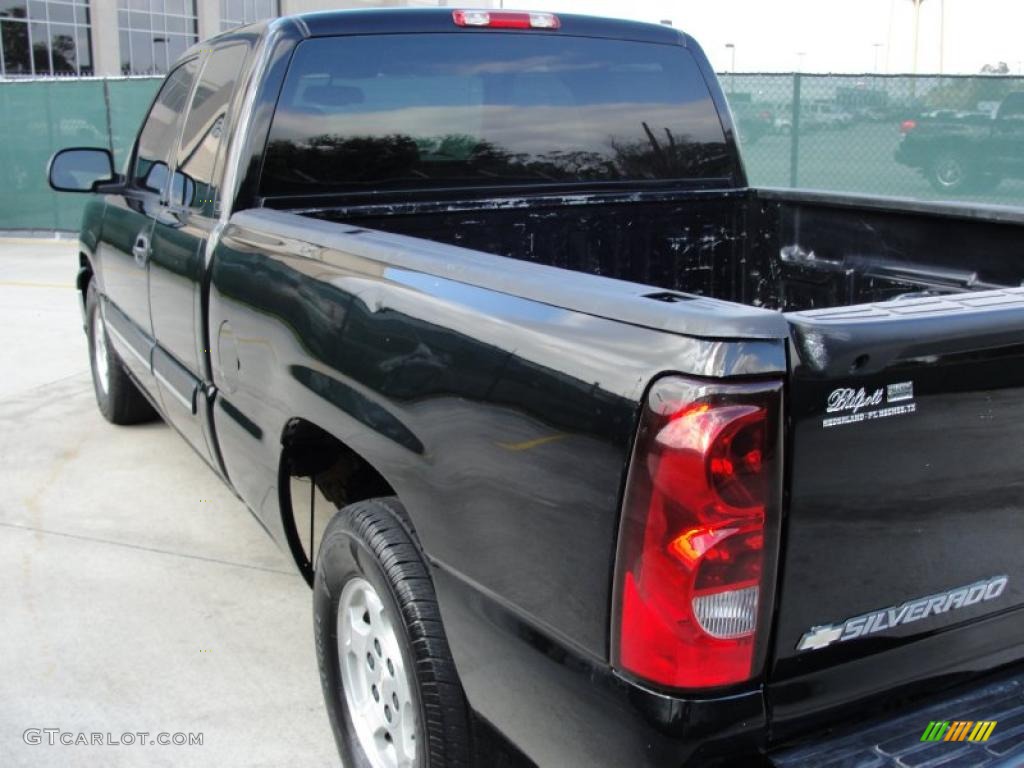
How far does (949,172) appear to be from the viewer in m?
11.4

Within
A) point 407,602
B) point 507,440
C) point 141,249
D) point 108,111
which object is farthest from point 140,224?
point 108,111

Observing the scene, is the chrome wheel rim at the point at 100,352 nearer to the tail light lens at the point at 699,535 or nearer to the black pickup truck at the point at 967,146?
the tail light lens at the point at 699,535

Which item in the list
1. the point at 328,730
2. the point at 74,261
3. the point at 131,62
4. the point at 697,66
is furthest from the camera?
the point at 131,62

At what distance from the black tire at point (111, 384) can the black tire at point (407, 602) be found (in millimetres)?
3422

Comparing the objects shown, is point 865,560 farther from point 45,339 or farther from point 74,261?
point 74,261

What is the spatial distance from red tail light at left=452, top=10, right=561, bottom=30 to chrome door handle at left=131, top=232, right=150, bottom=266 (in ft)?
4.99

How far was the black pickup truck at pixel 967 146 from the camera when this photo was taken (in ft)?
36.4

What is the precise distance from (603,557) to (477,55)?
253 cm

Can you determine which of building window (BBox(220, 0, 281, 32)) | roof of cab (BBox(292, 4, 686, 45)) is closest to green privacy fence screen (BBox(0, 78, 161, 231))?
roof of cab (BBox(292, 4, 686, 45))

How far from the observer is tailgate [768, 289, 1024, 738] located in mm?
1661

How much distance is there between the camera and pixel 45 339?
8719 millimetres

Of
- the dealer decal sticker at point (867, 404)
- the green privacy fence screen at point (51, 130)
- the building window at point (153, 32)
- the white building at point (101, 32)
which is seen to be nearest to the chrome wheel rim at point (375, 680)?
the dealer decal sticker at point (867, 404)

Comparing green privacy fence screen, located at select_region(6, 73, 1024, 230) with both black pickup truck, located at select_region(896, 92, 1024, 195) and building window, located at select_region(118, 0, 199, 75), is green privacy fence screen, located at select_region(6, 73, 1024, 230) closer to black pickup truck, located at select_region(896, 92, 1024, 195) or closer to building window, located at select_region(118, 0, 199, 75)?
black pickup truck, located at select_region(896, 92, 1024, 195)

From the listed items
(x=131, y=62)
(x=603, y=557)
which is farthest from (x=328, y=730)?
(x=131, y=62)
